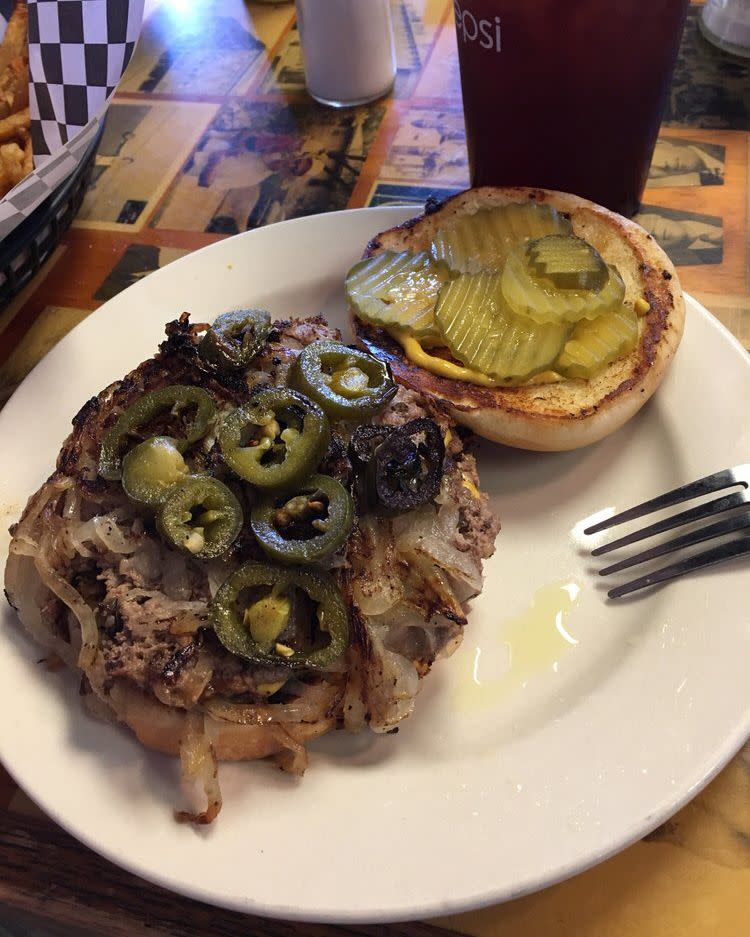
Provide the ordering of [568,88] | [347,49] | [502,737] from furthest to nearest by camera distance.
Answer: [347,49]
[568,88]
[502,737]

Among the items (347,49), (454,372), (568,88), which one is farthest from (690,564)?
(347,49)

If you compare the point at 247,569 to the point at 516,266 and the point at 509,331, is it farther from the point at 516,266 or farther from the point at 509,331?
the point at 516,266

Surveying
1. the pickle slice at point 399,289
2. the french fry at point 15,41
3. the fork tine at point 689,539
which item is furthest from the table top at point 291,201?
the pickle slice at point 399,289

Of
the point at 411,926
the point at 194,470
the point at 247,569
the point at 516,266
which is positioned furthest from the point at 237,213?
the point at 411,926

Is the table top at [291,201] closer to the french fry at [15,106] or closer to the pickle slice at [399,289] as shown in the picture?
the french fry at [15,106]

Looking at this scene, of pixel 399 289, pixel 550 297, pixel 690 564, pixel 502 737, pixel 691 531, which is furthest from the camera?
pixel 399 289

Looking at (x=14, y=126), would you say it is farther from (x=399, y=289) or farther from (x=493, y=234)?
(x=493, y=234)
